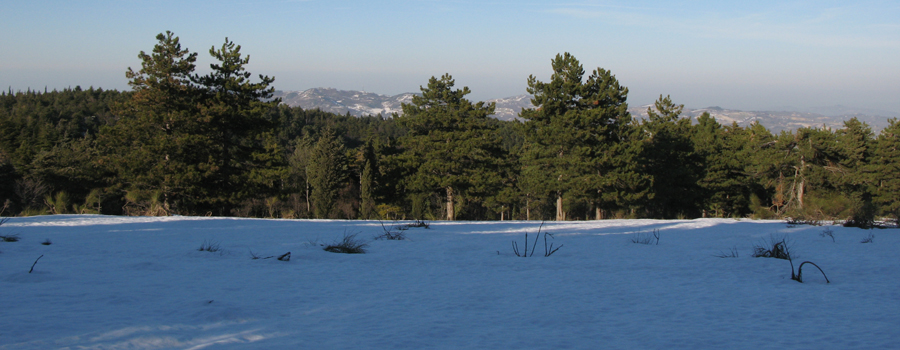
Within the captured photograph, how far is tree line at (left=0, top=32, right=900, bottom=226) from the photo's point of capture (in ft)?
80.5

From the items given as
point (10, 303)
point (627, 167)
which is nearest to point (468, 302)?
point (10, 303)

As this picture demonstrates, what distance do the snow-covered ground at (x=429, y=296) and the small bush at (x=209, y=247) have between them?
0.12 meters

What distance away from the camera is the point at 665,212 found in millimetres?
40344

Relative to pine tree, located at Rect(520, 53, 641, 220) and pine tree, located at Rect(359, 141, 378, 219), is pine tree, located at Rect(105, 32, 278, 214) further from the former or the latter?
pine tree, located at Rect(359, 141, 378, 219)

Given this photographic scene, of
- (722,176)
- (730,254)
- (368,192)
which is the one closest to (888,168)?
(722,176)

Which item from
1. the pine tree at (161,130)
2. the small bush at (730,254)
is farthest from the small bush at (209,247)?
the pine tree at (161,130)

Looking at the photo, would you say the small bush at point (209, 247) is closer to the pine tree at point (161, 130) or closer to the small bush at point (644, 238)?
the small bush at point (644, 238)

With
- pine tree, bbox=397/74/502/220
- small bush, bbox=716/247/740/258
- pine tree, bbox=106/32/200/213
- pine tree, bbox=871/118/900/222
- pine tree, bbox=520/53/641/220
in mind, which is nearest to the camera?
small bush, bbox=716/247/740/258

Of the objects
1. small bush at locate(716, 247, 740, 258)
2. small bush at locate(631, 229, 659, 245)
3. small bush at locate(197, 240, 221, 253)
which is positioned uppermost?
small bush at locate(197, 240, 221, 253)

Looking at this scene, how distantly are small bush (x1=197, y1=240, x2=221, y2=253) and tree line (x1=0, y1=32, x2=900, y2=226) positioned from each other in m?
6.79

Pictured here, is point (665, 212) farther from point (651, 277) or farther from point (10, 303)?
point (10, 303)

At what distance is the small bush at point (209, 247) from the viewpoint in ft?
20.0

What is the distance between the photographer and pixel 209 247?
242 inches

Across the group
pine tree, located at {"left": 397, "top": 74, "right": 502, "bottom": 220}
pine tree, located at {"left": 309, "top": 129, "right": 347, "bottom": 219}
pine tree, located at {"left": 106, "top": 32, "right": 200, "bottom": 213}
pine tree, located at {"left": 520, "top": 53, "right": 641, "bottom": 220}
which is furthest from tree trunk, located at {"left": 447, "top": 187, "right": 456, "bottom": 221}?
pine tree, located at {"left": 309, "top": 129, "right": 347, "bottom": 219}
